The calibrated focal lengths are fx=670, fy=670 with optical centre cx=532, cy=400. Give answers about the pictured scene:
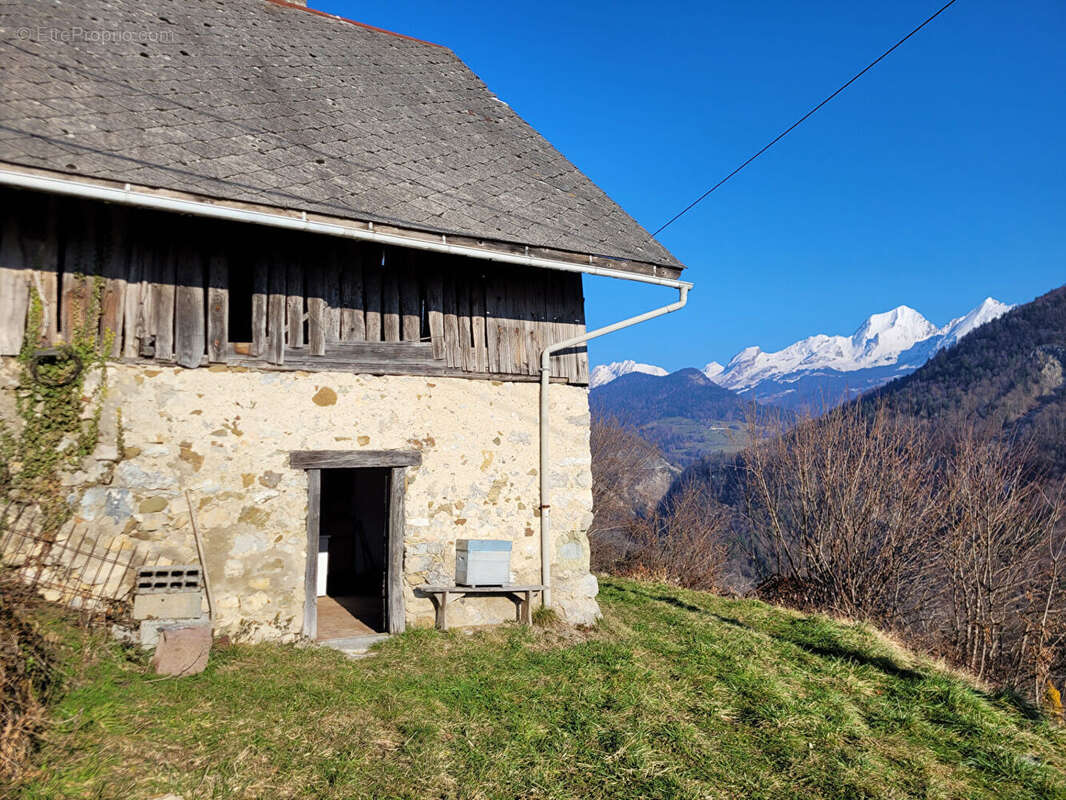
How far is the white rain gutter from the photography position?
457 cm

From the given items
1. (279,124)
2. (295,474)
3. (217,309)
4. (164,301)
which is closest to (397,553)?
(295,474)

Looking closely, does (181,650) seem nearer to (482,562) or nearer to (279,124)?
(482,562)

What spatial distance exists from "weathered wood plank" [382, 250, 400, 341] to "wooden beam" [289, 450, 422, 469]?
114cm

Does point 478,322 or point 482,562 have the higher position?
point 478,322

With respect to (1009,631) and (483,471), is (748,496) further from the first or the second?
(483,471)

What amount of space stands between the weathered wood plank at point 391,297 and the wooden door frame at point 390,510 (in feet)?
3.91

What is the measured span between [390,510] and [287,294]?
7.43ft

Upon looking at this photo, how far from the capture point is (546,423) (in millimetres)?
Result: 7297

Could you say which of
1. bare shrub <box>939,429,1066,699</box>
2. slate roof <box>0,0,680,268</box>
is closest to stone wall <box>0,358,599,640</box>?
slate roof <box>0,0,680,268</box>

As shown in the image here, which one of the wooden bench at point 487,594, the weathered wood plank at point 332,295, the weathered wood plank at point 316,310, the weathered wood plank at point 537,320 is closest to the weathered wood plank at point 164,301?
the weathered wood plank at point 316,310

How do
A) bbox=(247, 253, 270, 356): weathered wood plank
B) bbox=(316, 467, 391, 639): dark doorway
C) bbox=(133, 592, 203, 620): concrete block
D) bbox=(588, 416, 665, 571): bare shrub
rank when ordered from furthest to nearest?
1. bbox=(588, 416, 665, 571): bare shrub
2. bbox=(316, 467, 391, 639): dark doorway
3. bbox=(247, 253, 270, 356): weathered wood plank
4. bbox=(133, 592, 203, 620): concrete block

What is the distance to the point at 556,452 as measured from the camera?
7.41m

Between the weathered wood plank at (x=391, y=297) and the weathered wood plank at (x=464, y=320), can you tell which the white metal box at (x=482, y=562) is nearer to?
the weathered wood plank at (x=464, y=320)

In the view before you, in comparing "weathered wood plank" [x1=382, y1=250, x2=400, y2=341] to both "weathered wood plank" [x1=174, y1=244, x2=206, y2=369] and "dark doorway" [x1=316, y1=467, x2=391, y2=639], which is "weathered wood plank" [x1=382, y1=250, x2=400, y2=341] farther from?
"dark doorway" [x1=316, y1=467, x2=391, y2=639]
